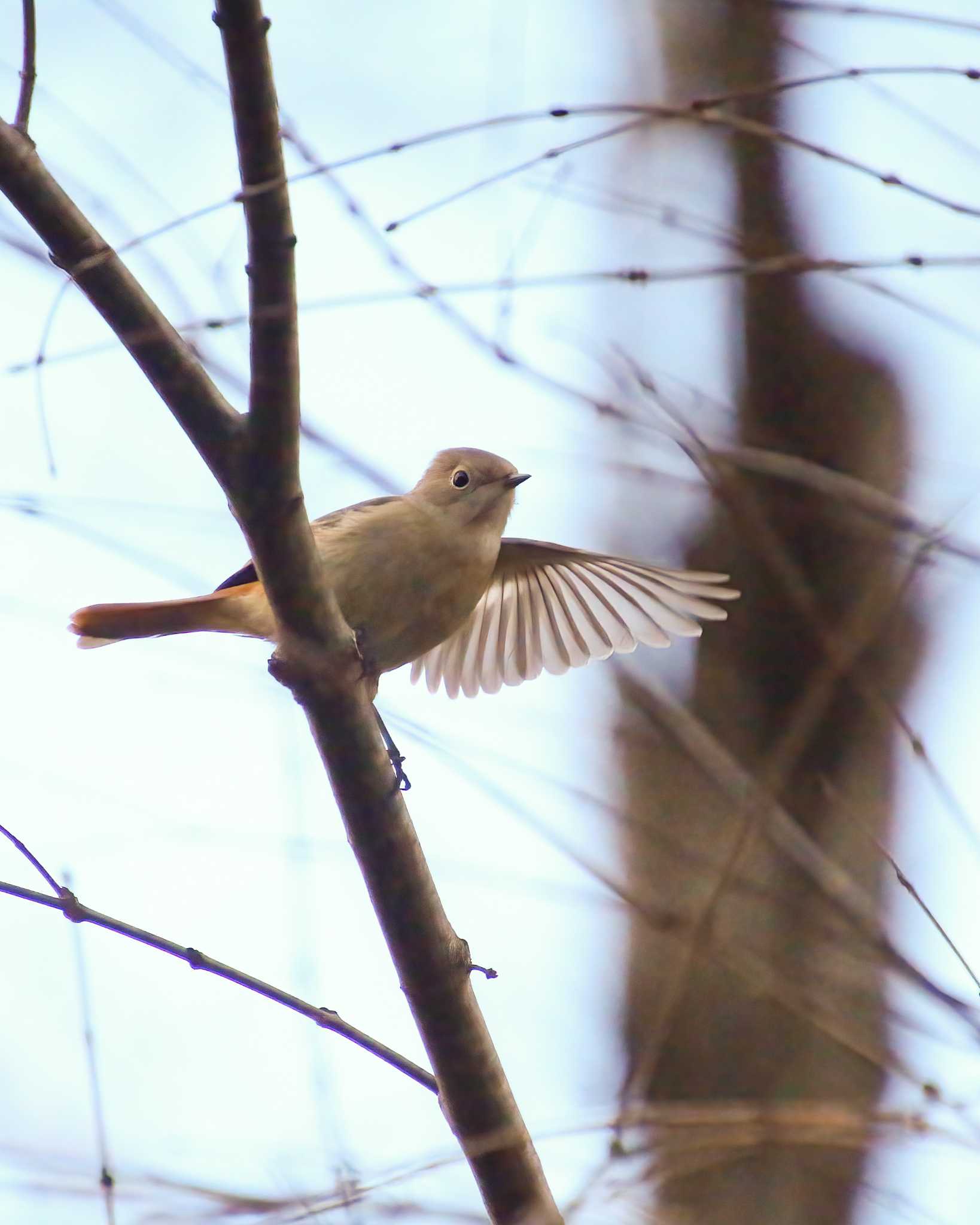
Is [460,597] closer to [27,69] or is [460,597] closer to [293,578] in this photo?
[293,578]

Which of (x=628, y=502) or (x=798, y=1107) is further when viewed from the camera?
(x=628, y=502)

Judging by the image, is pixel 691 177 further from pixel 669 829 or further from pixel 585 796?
pixel 585 796

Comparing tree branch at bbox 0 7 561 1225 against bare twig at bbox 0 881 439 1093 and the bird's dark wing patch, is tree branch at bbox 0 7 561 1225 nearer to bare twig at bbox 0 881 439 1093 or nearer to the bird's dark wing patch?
bare twig at bbox 0 881 439 1093

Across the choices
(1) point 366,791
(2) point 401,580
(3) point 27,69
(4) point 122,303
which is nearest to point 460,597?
(2) point 401,580

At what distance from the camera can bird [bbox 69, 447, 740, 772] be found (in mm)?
3469

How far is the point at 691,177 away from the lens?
15.6 feet

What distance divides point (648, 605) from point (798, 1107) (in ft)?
6.76

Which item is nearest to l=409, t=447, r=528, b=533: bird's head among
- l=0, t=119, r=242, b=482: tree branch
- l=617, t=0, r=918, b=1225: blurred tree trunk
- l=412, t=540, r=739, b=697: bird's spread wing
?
l=412, t=540, r=739, b=697: bird's spread wing

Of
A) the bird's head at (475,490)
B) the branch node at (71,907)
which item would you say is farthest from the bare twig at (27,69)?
the bird's head at (475,490)

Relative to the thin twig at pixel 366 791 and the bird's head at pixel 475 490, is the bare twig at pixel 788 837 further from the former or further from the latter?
the bird's head at pixel 475 490

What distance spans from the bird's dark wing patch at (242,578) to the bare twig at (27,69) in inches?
62.7

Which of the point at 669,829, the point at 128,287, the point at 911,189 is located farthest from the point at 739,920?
the point at 128,287

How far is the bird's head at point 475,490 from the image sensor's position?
3736mm

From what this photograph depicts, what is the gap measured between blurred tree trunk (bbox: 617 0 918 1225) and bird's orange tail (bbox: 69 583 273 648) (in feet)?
3.32
